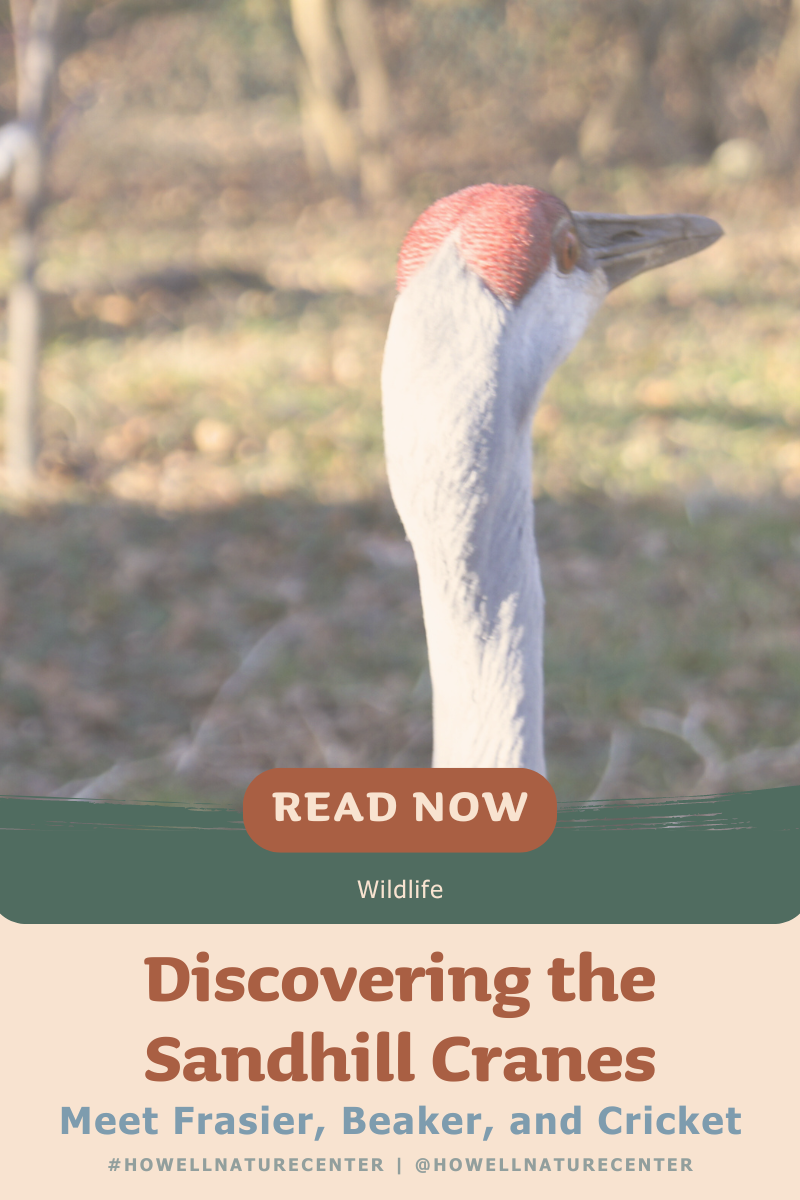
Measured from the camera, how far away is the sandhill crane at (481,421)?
1.61 meters

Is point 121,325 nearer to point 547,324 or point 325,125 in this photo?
point 325,125

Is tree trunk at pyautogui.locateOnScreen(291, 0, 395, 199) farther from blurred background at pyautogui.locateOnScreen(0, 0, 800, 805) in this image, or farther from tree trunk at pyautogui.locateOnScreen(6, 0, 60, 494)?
tree trunk at pyautogui.locateOnScreen(6, 0, 60, 494)

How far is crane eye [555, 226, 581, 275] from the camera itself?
1.80 meters

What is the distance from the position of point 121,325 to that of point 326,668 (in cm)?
418

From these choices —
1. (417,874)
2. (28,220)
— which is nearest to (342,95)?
(28,220)

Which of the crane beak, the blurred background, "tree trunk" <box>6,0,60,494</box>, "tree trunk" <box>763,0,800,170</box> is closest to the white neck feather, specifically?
the crane beak

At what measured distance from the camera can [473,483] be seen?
5.40 ft

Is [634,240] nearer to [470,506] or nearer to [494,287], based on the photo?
[494,287]

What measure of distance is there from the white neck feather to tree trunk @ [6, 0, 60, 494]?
125 inches

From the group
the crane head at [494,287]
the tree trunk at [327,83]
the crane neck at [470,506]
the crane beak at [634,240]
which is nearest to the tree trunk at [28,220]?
the crane beak at [634,240]

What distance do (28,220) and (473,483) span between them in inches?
155

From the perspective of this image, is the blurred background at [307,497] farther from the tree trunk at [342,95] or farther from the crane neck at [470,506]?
the crane neck at [470,506]

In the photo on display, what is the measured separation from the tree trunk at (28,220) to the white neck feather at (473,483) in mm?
3182

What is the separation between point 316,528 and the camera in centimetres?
522
